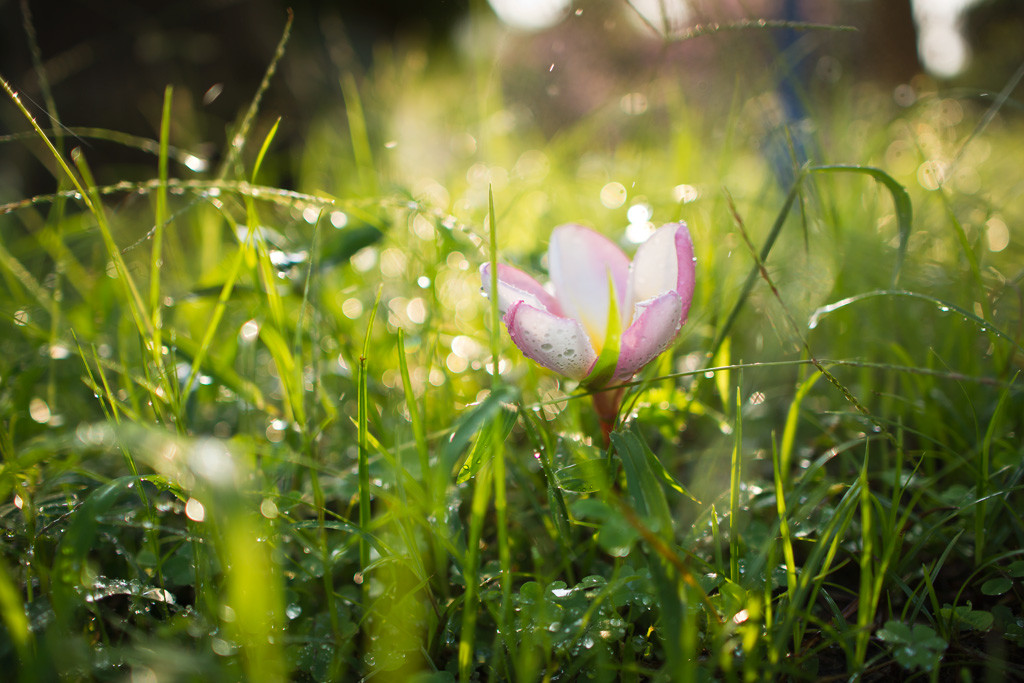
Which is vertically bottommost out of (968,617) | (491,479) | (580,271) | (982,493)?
(968,617)

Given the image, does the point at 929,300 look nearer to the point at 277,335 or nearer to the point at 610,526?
the point at 610,526

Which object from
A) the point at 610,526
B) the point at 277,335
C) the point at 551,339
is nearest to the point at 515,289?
the point at 551,339

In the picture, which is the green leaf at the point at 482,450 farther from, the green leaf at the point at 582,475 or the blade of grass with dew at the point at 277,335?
the blade of grass with dew at the point at 277,335

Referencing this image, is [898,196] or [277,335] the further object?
[277,335]

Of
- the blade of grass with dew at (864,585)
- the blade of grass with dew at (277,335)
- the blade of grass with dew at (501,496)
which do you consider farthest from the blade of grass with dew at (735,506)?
the blade of grass with dew at (277,335)

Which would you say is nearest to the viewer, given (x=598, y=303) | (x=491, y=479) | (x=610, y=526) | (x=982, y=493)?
(x=610, y=526)

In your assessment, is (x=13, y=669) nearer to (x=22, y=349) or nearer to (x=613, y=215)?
(x=22, y=349)
